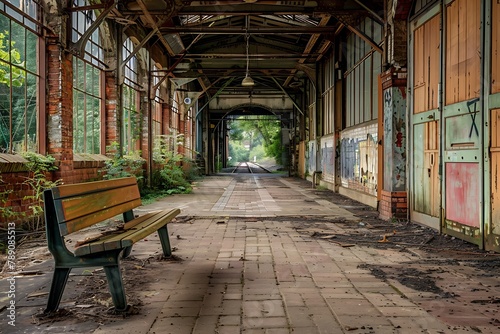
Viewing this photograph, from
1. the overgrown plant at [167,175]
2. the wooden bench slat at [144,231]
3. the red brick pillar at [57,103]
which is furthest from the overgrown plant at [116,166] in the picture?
the wooden bench slat at [144,231]

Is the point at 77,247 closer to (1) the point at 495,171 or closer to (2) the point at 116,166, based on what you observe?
(1) the point at 495,171

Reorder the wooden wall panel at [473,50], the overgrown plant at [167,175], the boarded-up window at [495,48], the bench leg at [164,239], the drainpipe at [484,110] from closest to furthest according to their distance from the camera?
the bench leg at [164,239] → the boarded-up window at [495,48] → the drainpipe at [484,110] → the wooden wall panel at [473,50] → the overgrown plant at [167,175]

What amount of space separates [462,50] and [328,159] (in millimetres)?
10511

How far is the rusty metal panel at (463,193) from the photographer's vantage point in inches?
217

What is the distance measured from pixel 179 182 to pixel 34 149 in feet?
23.7

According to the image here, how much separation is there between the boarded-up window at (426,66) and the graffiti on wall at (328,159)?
7575mm

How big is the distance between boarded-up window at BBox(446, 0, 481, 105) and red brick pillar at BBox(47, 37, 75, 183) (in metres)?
6.65

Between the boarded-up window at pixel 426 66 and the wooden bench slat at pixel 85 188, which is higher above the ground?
the boarded-up window at pixel 426 66

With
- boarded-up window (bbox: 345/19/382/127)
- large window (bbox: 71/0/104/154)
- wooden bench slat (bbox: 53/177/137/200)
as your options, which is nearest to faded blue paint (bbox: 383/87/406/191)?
boarded-up window (bbox: 345/19/382/127)

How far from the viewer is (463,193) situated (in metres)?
5.80

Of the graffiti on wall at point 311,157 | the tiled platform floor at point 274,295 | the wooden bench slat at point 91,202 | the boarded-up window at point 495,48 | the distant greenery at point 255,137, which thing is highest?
the distant greenery at point 255,137

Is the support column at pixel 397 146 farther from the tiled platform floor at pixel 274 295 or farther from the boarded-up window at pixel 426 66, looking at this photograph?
the tiled platform floor at pixel 274 295

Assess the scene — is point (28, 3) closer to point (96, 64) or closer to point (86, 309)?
point (96, 64)

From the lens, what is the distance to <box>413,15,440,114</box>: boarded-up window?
6664 mm
